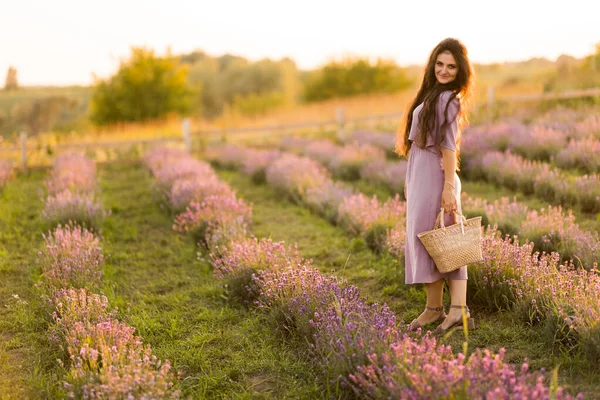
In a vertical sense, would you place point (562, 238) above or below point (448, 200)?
below

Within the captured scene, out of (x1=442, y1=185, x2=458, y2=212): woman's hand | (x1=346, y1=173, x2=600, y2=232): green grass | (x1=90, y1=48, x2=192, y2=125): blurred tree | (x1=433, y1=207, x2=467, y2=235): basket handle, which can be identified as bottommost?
(x1=346, y1=173, x2=600, y2=232): green grass

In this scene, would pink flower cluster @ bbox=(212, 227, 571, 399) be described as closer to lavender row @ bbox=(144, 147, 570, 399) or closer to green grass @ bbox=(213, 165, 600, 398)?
lavender row @ bbox=(144, 147, 570, 399)

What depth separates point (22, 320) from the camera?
4441 mm

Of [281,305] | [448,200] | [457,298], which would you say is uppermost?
[448,200]

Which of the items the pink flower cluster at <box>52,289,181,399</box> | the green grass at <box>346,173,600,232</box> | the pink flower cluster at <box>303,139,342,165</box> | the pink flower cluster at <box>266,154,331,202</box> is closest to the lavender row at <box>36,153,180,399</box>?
the pink flower cluster at <box>52,289,181,399</box>

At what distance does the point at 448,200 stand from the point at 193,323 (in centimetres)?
224

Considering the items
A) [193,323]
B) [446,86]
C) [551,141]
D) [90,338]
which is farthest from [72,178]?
[551,141]

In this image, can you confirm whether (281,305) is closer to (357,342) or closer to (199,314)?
(199,314)

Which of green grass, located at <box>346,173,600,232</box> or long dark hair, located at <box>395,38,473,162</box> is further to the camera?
green grass, located at <box>346,173,600,232</box>

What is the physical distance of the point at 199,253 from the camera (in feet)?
19.2

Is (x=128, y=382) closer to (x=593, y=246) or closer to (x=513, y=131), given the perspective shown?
(x=593, y=246)

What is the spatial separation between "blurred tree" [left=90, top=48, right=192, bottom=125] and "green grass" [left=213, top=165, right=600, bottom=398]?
1920cm

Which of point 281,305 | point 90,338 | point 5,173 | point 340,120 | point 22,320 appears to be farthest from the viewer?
point 340,120

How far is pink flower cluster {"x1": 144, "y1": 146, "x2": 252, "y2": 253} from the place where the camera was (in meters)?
6.07
